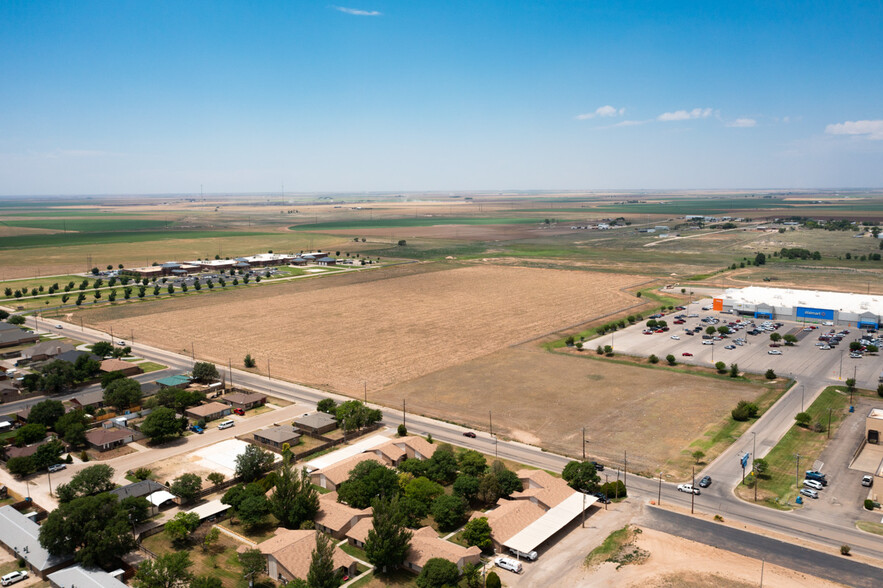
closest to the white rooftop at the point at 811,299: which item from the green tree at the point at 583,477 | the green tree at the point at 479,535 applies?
the green tree at the point at 583,477

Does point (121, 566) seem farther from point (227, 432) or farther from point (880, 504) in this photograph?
point (880, 504)

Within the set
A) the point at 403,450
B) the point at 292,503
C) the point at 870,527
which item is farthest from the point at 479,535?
the point at 870,527

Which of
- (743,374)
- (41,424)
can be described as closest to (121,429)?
(41,424)

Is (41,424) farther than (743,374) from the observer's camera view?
No

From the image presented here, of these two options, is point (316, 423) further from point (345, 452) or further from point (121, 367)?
point (121, 367)

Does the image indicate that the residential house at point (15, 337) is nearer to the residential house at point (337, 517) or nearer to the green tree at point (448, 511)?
the residential house at point (337, 517)

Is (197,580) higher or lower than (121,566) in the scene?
higher
